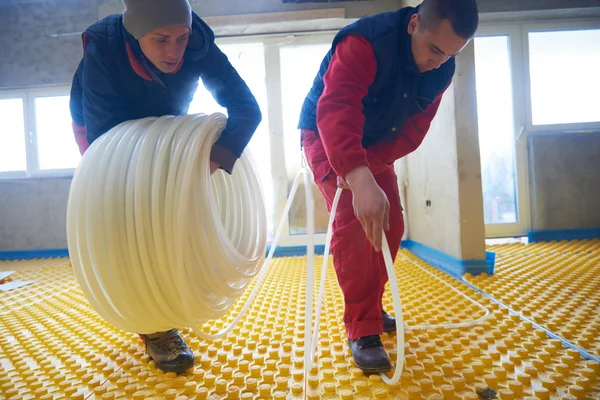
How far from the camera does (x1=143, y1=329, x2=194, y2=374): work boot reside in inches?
51.2

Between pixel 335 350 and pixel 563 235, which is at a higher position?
pixel 563 235

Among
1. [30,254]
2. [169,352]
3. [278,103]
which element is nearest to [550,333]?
[169,352]

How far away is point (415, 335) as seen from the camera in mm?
1527

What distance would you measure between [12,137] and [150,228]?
4775 mm

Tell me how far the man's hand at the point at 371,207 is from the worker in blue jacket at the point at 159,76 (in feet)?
1.68

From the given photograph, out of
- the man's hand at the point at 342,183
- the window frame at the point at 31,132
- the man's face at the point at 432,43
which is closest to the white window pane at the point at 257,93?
the window frame at the point at 31,132

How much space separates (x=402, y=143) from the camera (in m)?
1.45

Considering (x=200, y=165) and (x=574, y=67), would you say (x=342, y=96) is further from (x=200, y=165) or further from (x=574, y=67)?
(x=574, y=67)

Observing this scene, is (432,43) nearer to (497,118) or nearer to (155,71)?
(155,71)

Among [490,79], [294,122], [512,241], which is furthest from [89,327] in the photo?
[490,79]

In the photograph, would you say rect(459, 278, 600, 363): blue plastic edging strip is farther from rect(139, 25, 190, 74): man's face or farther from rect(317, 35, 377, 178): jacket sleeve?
rect(139, 25, 190, 74): man's face

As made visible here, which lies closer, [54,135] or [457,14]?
[457,14]

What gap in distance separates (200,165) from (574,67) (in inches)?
179

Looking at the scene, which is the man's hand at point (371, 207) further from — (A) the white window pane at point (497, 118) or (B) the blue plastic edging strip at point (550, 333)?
(A) the white window pane at point (497, 118)
